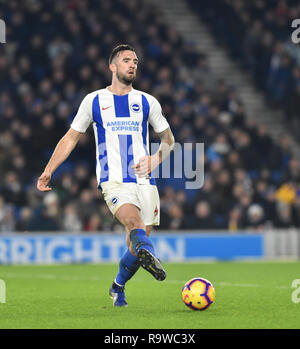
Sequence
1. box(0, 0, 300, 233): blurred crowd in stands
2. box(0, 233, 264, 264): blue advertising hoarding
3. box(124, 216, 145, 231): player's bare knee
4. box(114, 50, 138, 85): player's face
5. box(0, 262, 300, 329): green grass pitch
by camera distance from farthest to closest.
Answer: box(0, 0, 300, 233): blurred crowd in stands → box(0, 233, 264, 264): blue advertising hoarding → box(114, 50, 138, 85): player's face → box(124, 216, 145, 231): player's bare knee → box(0, 262, 300, 329): green grass pitch

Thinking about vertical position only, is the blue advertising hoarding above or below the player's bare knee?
above

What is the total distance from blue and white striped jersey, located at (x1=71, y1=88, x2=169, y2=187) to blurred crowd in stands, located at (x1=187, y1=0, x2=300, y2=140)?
13.5m

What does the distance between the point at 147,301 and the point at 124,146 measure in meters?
1.89

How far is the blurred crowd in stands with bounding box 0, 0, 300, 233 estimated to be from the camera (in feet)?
59.9

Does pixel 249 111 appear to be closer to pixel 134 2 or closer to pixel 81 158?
pixel 134 2

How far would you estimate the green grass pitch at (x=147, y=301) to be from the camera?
7.34 meters

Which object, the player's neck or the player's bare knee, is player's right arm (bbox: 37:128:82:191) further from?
the player's bare knee

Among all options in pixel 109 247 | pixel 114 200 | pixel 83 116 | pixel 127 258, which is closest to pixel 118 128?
pixel 83 116

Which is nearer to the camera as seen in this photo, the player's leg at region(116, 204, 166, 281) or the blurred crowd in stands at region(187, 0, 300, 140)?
the player's leg at region(116, 204, 166, 281)

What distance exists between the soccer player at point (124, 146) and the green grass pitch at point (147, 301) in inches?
28.6

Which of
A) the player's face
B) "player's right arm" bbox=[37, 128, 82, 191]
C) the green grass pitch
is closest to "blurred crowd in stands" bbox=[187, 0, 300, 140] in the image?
the green grass pitch

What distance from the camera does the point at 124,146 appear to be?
27.9 feet

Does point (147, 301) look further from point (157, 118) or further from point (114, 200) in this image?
point (157, 118)

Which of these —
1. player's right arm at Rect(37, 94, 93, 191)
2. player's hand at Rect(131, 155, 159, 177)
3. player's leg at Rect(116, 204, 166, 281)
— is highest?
player's right arm at Rect(37, 94, 93, 191)
